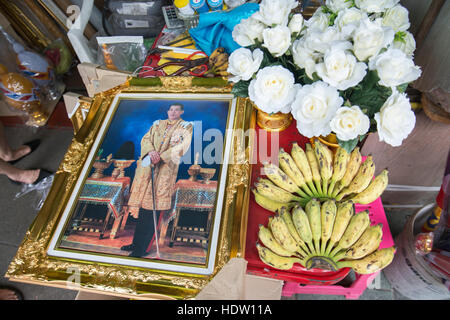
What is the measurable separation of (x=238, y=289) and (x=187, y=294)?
18 centimetres

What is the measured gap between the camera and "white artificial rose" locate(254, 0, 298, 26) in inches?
32.8

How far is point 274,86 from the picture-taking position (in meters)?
0.84

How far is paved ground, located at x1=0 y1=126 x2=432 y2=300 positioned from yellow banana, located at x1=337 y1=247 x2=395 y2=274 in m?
1.00

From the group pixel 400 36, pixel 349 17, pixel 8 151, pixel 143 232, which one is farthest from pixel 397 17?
pixel 8 151

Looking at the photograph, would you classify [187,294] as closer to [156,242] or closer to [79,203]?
[156,242]

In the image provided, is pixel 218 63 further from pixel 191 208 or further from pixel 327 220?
pixel 327 220

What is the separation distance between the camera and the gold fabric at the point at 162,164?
1055mm

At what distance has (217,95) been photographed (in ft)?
4.26

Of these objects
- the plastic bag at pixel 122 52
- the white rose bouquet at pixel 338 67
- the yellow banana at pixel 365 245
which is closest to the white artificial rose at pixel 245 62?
the white rose bouquet at pixel 338 67

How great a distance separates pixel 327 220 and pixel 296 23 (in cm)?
70

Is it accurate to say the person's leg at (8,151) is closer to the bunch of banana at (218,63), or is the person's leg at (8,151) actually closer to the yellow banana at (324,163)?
the bunch of banana at (218,63)

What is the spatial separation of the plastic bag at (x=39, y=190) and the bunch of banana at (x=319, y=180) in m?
2.02

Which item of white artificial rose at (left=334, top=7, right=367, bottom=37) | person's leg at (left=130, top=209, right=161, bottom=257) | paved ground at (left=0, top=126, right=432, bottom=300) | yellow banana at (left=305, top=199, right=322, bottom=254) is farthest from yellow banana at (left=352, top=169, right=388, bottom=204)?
paved ground at (left=0, top=126, right=432, bottom=300)

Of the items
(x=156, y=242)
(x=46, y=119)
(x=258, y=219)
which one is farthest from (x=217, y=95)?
(x=46, y=119)
